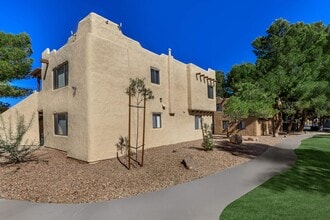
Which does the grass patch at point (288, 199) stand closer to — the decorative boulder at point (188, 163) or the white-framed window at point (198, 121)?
the decorative boulder at point (188, 163)

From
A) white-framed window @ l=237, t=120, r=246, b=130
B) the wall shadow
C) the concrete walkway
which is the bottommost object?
the concrete walkway

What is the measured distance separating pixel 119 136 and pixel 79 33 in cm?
661

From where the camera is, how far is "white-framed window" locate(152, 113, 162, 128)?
16362mm

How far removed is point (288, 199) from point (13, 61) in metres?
21.8

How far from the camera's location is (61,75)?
14.1 metres

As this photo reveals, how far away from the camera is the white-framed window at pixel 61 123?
13508 millimetres

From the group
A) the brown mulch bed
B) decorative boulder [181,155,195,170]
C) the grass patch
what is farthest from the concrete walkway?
decorative boulder [181,155,195,170]

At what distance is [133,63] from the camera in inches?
574

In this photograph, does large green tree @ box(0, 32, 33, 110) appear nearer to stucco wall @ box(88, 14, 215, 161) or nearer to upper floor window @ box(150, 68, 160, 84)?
stucco wall @ box(88, 14, 215, 161)

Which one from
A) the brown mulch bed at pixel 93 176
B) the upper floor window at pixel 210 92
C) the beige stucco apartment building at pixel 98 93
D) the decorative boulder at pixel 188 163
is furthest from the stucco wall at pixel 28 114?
the upper floor window at pixel 210 92

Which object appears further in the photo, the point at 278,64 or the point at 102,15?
the point at 278,64

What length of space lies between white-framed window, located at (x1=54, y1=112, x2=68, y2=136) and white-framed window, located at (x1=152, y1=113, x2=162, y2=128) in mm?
5759

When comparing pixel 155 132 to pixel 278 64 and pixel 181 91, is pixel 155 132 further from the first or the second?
pixel 278 64

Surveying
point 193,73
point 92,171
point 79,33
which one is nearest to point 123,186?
point 92,171
